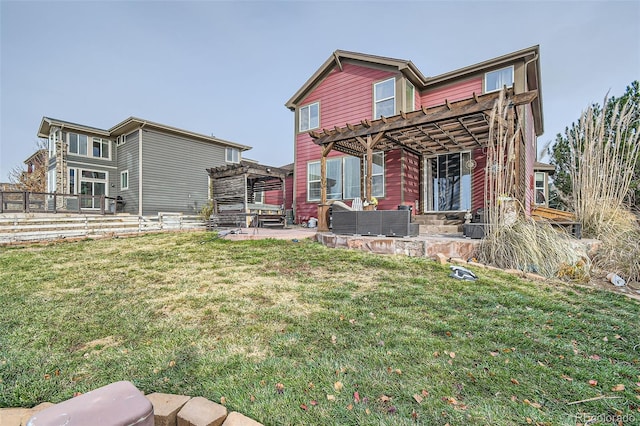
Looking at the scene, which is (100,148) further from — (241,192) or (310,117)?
(310,117)

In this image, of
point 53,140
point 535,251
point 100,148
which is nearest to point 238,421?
point 535,251

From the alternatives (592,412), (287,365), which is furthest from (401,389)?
(592,412)

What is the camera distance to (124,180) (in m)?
16.5

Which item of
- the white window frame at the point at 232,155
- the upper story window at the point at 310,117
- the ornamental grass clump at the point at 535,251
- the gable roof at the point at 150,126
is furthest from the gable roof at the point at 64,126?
the ornamental grass clump at the point at 535,251

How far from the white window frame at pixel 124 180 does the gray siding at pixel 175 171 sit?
1.76 m

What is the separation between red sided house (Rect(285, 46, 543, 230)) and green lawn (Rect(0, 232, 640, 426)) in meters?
4.02

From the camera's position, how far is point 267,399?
167 cm

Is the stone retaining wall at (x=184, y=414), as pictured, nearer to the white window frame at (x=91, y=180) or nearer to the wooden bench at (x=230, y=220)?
the wooden bench at (x=230, y=220)

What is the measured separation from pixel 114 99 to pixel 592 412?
30379 millimetres

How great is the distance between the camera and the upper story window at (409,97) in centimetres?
916

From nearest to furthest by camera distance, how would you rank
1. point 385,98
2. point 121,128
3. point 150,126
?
point 385,98 → point 150,126 → point 121,128

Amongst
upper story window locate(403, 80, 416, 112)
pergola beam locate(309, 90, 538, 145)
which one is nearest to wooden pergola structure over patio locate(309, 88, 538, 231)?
pergola beam locate(309, 90, 538, 145)

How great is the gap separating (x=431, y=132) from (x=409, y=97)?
7.39 ft

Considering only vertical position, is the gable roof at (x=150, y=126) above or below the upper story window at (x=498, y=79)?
above
